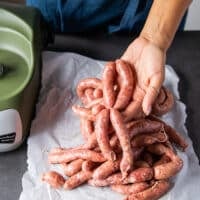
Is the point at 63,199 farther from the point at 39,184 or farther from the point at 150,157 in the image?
the point at 150,157

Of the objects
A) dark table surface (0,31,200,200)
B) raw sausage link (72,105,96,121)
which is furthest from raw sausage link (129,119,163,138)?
dark table surface (0,31,200,200)

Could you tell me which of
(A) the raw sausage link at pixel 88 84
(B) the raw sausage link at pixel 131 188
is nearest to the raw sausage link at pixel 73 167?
(B) the raw sausage link at pixel 131 188

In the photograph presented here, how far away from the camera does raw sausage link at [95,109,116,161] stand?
1066 millimetres

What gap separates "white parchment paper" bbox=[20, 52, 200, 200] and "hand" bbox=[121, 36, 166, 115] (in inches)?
7.9

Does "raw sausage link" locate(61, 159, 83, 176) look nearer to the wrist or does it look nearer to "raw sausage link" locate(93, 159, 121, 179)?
"raw sausage link" locate(93, 159, 121, 179)

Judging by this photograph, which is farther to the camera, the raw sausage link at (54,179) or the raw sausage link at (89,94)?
the raw sausage link at (89,94)

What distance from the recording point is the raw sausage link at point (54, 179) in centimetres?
110

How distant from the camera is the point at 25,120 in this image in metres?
1.20

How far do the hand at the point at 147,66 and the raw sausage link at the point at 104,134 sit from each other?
0.31 ft

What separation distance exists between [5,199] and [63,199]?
134 millimetres

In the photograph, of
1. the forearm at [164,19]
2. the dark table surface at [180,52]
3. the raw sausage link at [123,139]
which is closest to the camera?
the raw sausage link at [123,139]

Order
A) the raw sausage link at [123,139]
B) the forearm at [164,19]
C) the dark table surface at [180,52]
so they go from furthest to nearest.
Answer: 1. the dark table surface at [180,52]
2. the forearm at [164,19]
3. the raw sausage link at [123,139]

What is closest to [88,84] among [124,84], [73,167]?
[124,84]

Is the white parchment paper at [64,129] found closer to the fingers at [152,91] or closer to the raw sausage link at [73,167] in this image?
the raw sausage link at [73,167]
